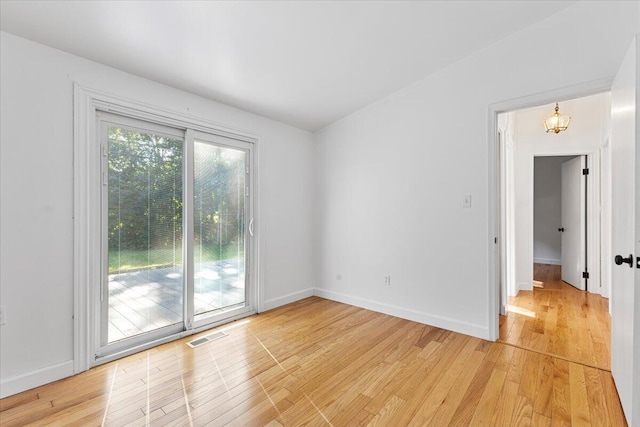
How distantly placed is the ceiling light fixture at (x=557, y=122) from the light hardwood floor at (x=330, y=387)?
3.11 metres

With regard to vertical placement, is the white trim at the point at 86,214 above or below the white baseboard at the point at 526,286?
above

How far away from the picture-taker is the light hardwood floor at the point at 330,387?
1.66 m

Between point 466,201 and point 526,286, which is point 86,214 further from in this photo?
point 526,286

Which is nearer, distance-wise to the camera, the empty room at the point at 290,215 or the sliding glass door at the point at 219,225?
the empty room at the point at 290,215

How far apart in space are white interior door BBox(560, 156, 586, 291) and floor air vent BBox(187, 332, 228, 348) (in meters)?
5.09

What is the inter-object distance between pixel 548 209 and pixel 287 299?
6.53m

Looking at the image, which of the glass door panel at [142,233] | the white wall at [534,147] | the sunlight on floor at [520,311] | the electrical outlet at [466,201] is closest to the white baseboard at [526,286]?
the white wall at [534,147]

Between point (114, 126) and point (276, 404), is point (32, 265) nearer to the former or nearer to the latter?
point (114, 126)

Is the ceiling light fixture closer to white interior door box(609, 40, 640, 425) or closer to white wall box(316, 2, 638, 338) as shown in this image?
white wall box(316, 2, 638, 338)

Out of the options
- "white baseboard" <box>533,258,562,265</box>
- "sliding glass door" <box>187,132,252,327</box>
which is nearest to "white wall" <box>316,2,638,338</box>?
"sliding glass door" <box>187,132,252,327</box>

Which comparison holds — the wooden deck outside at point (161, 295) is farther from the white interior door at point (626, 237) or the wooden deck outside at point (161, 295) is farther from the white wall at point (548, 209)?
the white wall at point (548, 209)

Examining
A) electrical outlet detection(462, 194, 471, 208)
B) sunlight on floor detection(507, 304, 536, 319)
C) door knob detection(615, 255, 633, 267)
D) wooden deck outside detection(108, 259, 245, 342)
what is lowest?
sunlight on floor detection(507, 304, 536, 319)

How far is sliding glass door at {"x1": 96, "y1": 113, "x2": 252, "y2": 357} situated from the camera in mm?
2387

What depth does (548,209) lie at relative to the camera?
6613 millimetres
